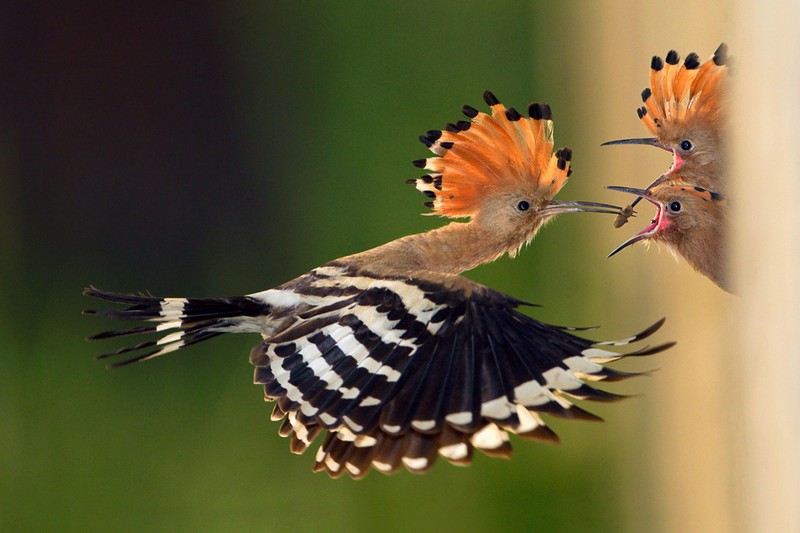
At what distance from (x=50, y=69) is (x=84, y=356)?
2.26ft

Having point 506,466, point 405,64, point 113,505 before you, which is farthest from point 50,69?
point 506,466

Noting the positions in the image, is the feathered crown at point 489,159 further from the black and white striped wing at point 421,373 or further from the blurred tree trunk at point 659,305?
the blurred tree trunk at point 659,305

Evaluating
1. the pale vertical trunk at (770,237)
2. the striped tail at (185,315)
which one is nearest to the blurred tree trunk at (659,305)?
the pale vertical trunk at (770,237)

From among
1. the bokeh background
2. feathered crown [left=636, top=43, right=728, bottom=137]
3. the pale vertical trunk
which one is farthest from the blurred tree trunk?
the pale vertical trunk

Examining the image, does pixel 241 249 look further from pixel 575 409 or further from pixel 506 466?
pixel 575 409

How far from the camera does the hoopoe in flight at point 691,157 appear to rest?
81 cm

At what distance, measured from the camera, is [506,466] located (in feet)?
6.43

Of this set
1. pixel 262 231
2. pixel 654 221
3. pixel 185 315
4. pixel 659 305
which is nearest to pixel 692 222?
pixel 654 221

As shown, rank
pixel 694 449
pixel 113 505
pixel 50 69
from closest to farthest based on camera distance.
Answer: pixel 694 449, pixel 113 505, pixel 50 69

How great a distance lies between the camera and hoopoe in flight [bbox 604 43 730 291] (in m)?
0.81

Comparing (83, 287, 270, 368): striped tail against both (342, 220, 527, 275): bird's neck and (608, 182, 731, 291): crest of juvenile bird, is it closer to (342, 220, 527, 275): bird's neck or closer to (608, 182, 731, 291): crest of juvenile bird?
(342, 220, 527, 275): bird's neck

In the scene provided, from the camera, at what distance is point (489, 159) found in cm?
94

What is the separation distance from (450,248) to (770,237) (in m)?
0.38

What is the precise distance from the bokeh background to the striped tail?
0.82 meters
